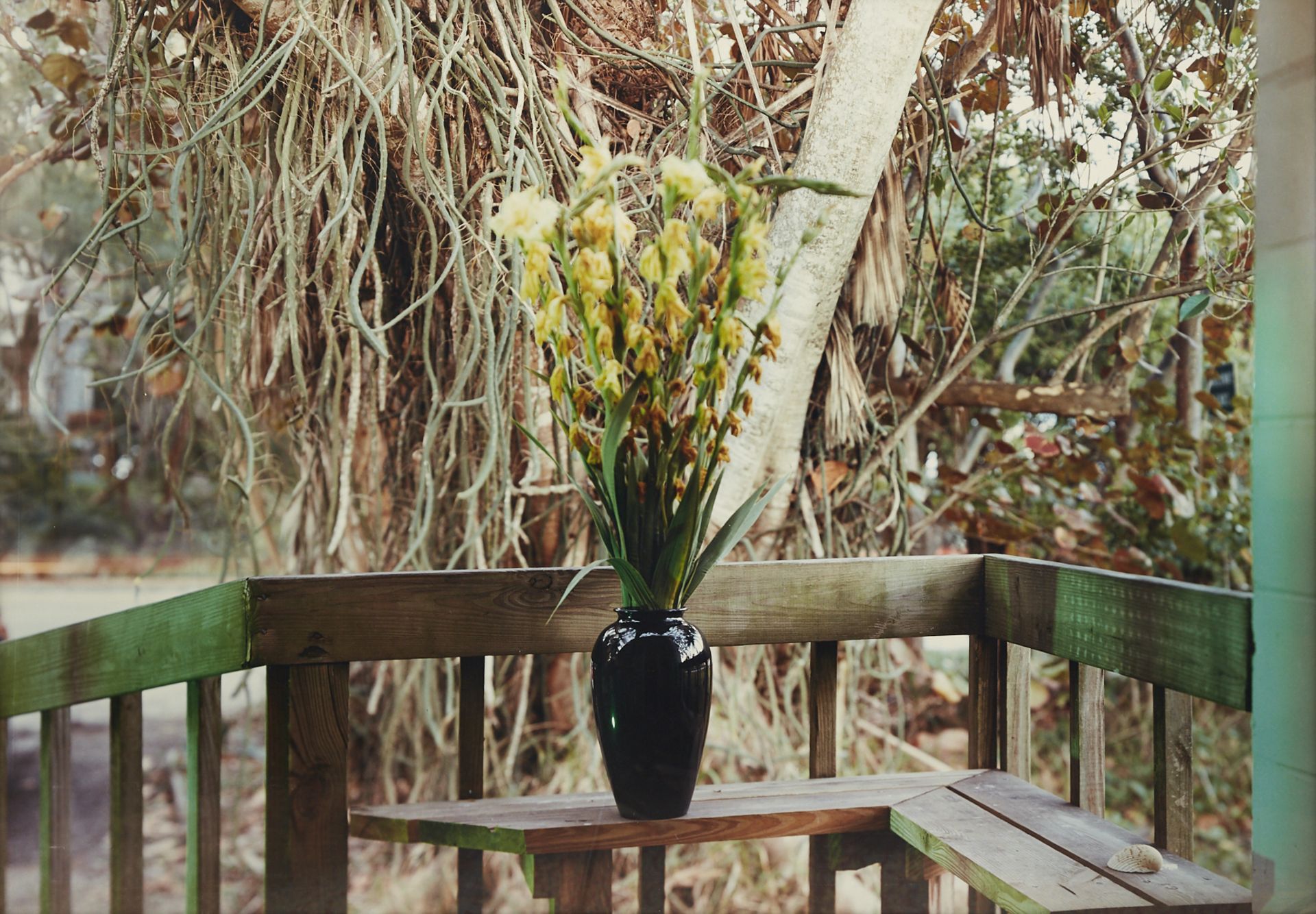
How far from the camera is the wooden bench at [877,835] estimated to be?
0.95 metres

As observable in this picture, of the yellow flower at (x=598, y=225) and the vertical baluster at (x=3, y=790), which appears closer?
the yellow flower at (x=598, y=225)

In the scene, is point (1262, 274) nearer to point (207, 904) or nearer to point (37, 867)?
point (207, 904)

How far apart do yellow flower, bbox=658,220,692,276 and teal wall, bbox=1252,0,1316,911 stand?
1.77 feet

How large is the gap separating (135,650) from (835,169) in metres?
1.20

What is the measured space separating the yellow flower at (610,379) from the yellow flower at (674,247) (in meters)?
0.11

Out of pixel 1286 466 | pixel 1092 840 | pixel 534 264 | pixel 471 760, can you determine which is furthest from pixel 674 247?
pixel 1092 840

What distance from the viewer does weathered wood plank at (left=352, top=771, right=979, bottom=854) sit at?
3.59 ft

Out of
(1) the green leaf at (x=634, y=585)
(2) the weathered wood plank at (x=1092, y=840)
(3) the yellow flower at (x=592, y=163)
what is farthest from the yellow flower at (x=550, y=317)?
(2) the weathered wood plank at (x=1092, y=840)

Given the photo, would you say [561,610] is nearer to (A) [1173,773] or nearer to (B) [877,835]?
(B) [877,835]

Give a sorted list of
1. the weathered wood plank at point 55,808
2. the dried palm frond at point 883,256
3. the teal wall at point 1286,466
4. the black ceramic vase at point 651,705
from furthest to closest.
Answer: the dried palm frond at point 883,256 → the weathered wood plank at point 55,808 → the black ceramic vase at point 651,705 → the teal wall at point 1286,466

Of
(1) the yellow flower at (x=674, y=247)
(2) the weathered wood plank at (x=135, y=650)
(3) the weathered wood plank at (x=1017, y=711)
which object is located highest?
(1) the yellow flower at (x=674, y=247)

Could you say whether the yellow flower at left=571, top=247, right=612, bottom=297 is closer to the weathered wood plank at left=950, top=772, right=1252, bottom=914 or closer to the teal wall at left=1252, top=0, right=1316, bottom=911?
the teal wall at left=1252, top=0, right=1316, bottom=911

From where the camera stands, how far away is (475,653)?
117cm

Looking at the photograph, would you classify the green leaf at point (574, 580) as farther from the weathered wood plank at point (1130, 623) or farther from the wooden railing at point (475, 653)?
the weathered wood plank at point (1130, 623)
